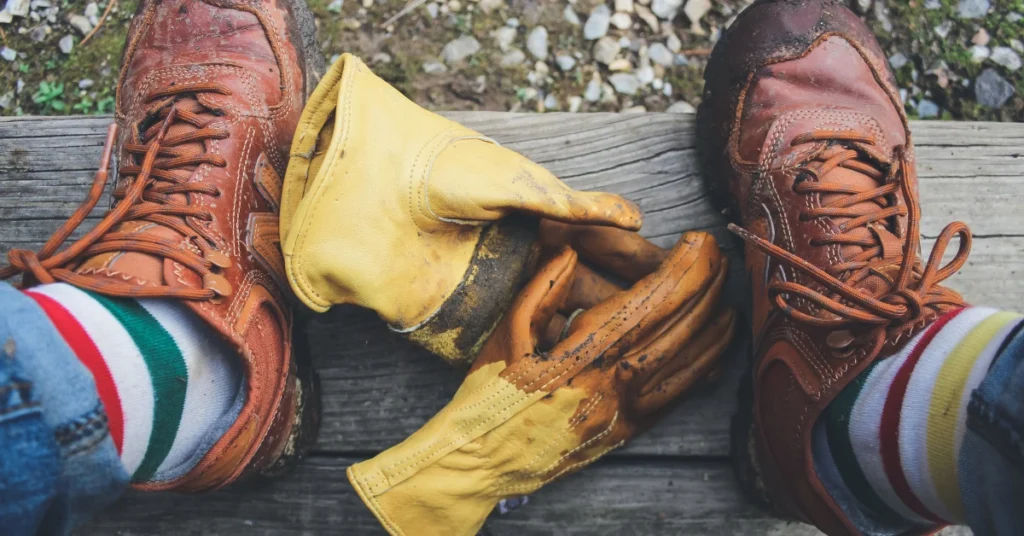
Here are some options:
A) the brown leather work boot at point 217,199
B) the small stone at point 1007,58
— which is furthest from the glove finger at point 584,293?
the small stone at point 1007,58

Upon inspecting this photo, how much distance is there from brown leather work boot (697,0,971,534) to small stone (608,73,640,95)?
2.02 ft

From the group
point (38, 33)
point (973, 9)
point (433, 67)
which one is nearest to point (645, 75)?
point (433, 67)

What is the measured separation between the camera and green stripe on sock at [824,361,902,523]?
3.65 feet

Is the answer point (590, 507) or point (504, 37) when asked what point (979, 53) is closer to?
point (504, 37)

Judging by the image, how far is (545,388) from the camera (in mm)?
1213

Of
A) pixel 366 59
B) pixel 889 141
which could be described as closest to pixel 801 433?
pixel 889 141

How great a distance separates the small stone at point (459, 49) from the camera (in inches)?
87.4

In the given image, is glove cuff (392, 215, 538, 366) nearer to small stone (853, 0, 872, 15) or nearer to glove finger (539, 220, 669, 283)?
glove finger (539, 220, 669, 283)

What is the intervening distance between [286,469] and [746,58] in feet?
4.55

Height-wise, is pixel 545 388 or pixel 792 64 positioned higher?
pixel 792 64

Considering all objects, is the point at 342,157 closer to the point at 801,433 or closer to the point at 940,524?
the point at 801,433

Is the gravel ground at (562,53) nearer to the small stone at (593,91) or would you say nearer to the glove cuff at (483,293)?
the small stone at (593,91)

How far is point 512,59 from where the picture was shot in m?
2.23

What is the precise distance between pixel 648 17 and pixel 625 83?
0.25 meters
